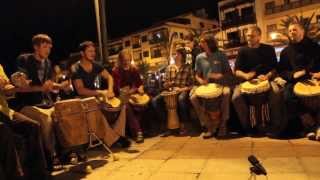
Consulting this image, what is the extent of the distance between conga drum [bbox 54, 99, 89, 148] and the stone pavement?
1.20 feet

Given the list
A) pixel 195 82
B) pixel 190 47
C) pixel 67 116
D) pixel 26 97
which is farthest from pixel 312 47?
pixel 26 97

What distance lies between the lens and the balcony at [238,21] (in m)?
40.0

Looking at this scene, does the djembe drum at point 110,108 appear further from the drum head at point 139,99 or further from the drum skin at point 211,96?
the drum skin at point 211,96

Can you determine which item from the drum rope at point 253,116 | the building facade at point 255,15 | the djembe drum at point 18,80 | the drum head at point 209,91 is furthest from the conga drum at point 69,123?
the building facade at point 255,15

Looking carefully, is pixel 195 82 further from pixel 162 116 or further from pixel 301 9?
pixel 301 9

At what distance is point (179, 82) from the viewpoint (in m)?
6.75

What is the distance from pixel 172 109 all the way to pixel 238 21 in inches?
1429

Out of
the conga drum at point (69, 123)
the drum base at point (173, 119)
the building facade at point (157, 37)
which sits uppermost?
the building facade at point (157, 37)

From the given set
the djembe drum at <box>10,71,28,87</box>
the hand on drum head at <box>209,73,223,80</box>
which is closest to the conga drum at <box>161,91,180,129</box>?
the hand on drum head at <box>209,73,223,80</box>

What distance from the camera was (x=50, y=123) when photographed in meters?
4.70

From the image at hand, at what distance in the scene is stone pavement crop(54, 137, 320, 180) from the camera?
156 inches

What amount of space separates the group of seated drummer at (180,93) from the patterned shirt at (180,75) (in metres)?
0.02

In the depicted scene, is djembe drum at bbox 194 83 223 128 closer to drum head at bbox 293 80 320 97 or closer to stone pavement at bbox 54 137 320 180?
stone pavement at bbox 54 137 320 180

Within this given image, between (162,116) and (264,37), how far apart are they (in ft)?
106
